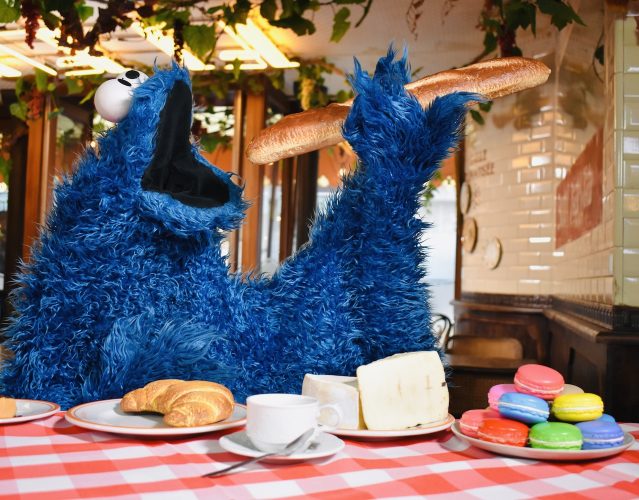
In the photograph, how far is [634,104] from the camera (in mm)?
1814

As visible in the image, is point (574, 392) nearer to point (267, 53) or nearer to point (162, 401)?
point (162, 401)

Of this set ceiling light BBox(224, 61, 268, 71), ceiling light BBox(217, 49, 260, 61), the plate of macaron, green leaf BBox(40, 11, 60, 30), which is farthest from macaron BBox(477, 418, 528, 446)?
ceiling light BBox(224, 61, 268, 71)

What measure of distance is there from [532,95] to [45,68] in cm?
327

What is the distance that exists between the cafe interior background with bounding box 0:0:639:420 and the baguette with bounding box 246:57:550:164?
88 mm

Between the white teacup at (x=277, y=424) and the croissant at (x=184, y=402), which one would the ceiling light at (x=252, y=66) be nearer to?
the croissant at (x=184, y=402)

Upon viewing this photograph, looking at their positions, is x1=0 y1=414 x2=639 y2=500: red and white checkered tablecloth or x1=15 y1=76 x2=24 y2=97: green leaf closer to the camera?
x1=0 y1=414 x2=639 y2=500: red and white checkered tablecloth

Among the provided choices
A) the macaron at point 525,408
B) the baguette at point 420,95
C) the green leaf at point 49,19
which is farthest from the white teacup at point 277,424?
the green leaf at point 49,19

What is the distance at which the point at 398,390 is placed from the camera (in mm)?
749

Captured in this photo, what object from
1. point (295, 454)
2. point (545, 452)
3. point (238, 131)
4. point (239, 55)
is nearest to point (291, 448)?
point (295, 454)

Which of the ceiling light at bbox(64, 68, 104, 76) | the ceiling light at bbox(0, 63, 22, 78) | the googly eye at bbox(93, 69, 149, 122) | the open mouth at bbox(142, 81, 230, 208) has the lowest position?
the open mouth at bbox(142, 81, 230, 208)

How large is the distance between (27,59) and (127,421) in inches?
176

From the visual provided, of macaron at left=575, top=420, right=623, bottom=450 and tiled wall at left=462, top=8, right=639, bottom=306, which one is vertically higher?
tiled wall at left=462, top=8, right=639, bottom=306

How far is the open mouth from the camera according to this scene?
0.97 meters

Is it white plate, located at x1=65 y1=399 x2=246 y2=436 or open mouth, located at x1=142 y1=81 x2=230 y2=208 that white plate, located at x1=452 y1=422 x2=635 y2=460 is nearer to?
white plate, located at x1=65 y1=399 x2=246 y2=436
